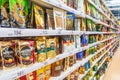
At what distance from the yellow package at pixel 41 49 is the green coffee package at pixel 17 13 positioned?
259mm

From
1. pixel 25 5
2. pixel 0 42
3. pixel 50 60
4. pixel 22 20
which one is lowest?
pixel 50 60

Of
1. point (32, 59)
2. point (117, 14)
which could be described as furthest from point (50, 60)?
point (117, 14)

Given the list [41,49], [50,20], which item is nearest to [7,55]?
[41,49]

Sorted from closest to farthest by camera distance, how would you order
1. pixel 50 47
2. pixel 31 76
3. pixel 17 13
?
pixel 17 13
pixel 31 76
pixel 50 47

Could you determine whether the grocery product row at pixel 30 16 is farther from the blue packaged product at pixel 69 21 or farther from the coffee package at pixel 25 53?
the coffee package at pixel 25 53

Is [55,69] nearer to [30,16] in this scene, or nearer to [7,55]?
[30,16]

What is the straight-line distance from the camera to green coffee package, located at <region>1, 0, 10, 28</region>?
1.31 metres

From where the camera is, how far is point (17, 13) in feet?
4.66

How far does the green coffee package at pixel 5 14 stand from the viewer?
51.6 inches

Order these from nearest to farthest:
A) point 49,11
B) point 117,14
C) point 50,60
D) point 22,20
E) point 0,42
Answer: point 0,42, point 22,20, point 50,60, point 49,11, point 117,14

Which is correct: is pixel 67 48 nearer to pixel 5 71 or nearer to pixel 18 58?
pixel 18 58

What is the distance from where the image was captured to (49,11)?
2.00 metres

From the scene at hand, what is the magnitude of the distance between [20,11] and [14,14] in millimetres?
93

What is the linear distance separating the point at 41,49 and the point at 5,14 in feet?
1.56
